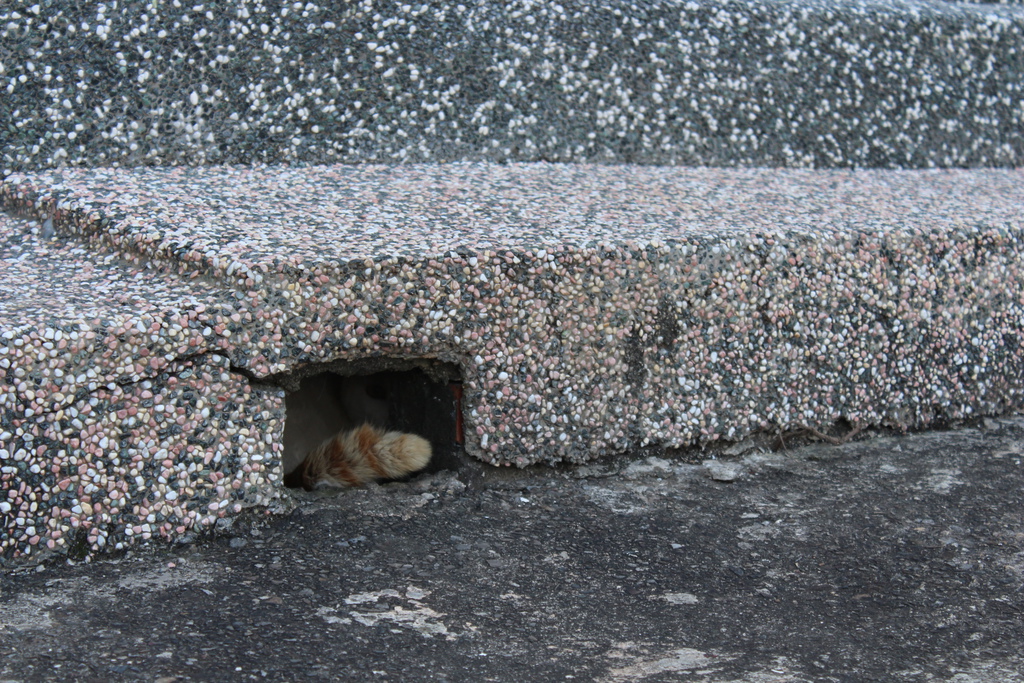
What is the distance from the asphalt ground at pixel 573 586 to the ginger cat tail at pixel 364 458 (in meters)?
0.05

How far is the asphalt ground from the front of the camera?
1.46 m

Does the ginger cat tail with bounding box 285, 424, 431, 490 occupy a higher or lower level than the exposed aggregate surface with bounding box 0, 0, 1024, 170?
lower

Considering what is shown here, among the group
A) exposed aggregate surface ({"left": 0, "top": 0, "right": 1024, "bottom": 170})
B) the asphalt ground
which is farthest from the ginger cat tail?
exposed aggregate surface ({"left": 0, "top": 0, "right": 1024, "bottom": 170})

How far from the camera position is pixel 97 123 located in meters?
2.38

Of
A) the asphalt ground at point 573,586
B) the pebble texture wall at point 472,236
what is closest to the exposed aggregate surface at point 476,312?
the pebble texture wall at point 472,236

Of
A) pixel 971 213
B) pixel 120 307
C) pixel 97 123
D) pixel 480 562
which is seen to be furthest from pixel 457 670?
pixel 971 213

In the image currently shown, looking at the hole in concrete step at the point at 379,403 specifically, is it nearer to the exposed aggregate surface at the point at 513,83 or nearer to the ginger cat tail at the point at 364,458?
the ginger cat tail at the point at 364,458

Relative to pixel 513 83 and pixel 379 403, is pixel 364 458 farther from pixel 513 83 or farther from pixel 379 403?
pixel 513 83

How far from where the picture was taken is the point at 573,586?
5.63ft

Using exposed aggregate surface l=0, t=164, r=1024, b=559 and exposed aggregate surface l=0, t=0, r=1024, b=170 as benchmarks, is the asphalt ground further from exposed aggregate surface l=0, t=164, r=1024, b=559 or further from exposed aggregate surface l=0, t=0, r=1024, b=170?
exposed aggregate surface l=0, t=0, r=1024, b=170

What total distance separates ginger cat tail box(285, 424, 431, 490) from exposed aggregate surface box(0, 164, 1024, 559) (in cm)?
13

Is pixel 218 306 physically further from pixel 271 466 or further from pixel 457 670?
pixel 457 670

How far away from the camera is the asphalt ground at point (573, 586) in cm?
146

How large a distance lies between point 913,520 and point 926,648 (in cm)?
48
